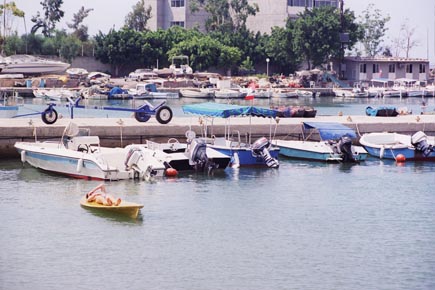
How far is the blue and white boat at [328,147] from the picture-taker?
137 ft

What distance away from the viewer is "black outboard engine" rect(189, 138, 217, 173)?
3722 centimetres

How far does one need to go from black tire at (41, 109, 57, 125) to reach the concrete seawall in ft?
0.65

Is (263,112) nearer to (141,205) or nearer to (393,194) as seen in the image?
(393,194)

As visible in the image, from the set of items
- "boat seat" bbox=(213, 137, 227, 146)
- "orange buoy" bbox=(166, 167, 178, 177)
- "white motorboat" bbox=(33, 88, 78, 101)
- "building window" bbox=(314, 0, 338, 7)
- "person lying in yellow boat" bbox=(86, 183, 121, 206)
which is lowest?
"person lying in yellow boat" bbox=(86, 183, 121, 206)

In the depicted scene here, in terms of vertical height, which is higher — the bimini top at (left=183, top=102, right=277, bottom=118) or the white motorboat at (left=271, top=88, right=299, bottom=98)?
the white motorboat at (left=271, top=88, right=299, bottom=98)

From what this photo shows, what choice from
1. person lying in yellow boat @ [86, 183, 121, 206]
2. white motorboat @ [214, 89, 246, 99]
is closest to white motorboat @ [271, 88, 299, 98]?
white motorboat @ [214, 89, 246, 99]

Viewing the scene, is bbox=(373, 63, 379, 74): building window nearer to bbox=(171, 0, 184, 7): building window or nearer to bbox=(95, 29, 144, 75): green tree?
bbox=(171, 0, 184, 7): building window

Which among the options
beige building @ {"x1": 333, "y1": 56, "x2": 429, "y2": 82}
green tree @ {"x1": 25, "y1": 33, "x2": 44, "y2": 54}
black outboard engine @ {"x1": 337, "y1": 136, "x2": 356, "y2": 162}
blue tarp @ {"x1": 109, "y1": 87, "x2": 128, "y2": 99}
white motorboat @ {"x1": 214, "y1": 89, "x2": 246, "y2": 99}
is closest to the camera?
black outboard engine @ {"x1": 337, "y1": 136, "x2": 356, "y2": 162}

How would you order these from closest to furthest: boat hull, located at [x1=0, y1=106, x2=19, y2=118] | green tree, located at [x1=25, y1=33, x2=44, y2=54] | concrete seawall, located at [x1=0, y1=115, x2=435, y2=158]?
concrete seawall, located at [x1=0, y1=115, x2=435, y2=158] → boat hull, located at [x1=0, y1=106, x2=19, y2=118] → green tree, located at [x1=25, y1=33, x2=44, y2=54]

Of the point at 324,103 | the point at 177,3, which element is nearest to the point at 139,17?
the point at 177,3

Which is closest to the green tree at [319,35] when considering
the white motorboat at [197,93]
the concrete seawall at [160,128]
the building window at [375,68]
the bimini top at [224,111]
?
the building window at [375,68]

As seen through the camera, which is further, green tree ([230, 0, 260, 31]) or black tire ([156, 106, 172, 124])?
green tree ([230, 0, 260, 31])

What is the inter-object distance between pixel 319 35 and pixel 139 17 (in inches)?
1072

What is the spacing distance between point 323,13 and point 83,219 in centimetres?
9409
